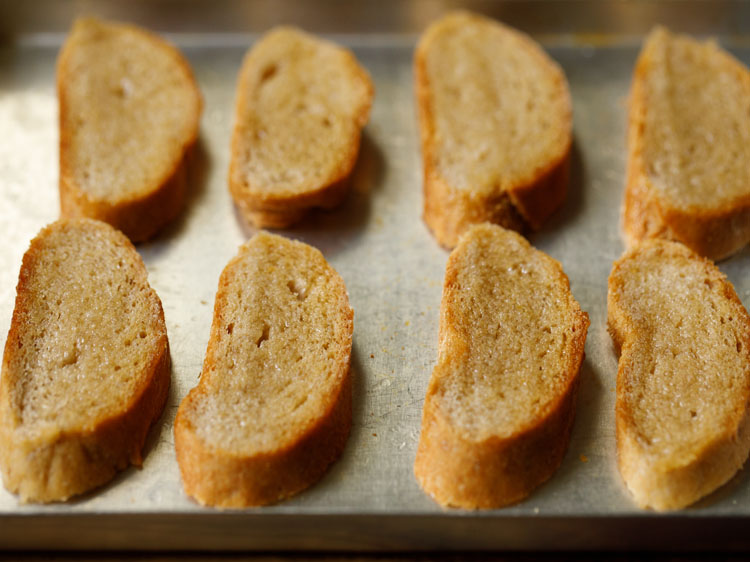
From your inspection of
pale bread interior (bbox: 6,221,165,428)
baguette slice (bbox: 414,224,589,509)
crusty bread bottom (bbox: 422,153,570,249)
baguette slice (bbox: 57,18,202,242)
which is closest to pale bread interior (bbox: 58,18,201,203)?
baguette slice (bbox: 57,18,202,242)

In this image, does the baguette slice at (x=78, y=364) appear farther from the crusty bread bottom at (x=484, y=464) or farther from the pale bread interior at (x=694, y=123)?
the pale bread interior at (x=694, y=123)

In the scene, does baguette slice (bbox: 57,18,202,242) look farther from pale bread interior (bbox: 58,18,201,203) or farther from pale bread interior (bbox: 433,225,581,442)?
pale bread interior (bbox: 433,225,581,442)

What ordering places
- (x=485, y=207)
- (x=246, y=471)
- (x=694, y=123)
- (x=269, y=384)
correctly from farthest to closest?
(x=694, y=123) < (x=485, y=207) < (x=269, y=384) < (x=246, y=471)

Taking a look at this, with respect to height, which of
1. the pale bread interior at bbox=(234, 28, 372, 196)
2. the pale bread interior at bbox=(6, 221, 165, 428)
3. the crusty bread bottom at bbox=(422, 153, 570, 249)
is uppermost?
the pale bread interior at bbox=(234, 28, 372, 196)

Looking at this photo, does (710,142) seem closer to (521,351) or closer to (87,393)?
(521,351)

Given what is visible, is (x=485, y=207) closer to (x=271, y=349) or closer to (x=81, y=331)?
(x=271, y=349)

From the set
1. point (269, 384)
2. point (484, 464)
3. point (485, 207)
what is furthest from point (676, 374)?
point (269, 384)
